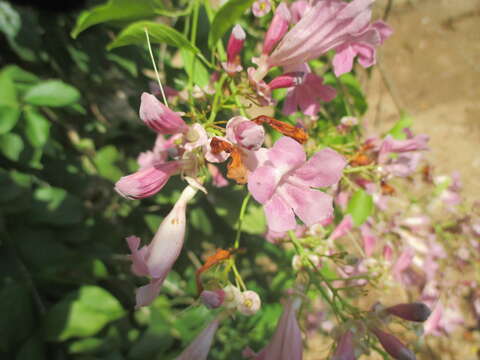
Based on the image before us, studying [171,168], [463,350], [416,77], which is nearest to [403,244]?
[171,168]

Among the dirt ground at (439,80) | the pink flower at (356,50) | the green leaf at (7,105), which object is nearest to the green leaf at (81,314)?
the green leaf at (7,105)

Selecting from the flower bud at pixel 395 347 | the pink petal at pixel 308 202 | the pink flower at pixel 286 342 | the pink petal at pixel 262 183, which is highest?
the pink petal at pixel 262 183

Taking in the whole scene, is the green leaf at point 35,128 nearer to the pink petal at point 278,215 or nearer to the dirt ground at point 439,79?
the pink petal at point 278,215

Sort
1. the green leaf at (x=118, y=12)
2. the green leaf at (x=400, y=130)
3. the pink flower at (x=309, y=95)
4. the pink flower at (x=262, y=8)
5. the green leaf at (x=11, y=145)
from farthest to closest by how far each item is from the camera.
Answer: the green leaf at (x=400, y=130)
the green leaf at (x=11, y=145)
the pink flower at (x=309, y=95)
the pink flower at (x=262, y=8)
the green leaf at (x=118, y=12)

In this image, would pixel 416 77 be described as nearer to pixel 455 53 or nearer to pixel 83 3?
pixel 455 53

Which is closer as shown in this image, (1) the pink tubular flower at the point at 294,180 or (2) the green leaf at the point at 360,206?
(1) the pink tubular flower at the point at 294,180

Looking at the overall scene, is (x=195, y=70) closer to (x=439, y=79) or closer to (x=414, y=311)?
(x=414, y=311)

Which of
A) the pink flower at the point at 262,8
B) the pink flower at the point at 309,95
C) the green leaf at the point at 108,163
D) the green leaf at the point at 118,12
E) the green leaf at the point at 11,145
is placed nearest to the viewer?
the green leaf at the point at 118,12
